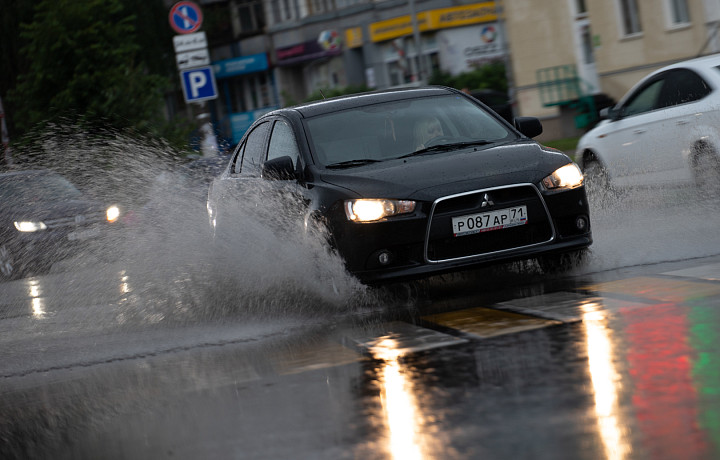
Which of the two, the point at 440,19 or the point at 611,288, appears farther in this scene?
the point at 440,19

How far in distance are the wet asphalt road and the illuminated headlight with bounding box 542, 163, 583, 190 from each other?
0.63m

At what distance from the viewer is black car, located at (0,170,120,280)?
17.2 metres

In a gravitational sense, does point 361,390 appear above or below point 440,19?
below

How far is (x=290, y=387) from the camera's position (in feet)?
19.2

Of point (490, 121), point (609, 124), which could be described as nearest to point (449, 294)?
point (490, 121)

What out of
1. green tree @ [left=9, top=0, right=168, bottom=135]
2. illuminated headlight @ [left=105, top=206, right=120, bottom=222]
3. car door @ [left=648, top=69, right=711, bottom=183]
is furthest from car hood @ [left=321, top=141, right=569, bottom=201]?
green tree @ [left=9, top=0, right=168, bottom=135]

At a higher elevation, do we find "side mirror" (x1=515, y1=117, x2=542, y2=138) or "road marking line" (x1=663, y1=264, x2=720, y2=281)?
"side mirror" (x1=515, y1=117, x2=542, y2=138)

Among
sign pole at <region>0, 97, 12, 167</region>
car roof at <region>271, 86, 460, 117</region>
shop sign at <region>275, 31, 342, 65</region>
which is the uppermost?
shop sign at <region>275, 31, 342, 65</region>

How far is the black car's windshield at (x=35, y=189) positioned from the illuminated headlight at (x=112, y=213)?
0.47 meters

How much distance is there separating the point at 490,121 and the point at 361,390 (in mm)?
4510

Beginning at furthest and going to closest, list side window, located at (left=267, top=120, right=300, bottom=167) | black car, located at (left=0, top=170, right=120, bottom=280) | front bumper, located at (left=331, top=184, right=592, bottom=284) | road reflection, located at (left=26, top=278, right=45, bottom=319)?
black car, located at (left=0, top=170, right=120, bottom=280)
road reflection, located at (left=26, top=278, right=45, bottom=319)
side window, located at (left=267, top=120, right=300, bottom=167)
front bumper, located at (left=331, top=184, right=592, bottom=284)

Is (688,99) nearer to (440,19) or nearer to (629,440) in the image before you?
(629,440)

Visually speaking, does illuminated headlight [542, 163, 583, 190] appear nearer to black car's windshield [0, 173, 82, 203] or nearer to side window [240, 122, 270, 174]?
side window [240, 122, 270, 174]

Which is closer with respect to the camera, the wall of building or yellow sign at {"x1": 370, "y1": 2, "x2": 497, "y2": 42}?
the wall of building
